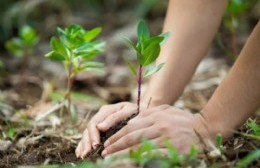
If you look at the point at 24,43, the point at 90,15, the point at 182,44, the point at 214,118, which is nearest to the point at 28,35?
the point at 24,43

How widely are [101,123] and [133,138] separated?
0.76 feet

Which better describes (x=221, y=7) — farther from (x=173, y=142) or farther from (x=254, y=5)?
(x=254, y=5)

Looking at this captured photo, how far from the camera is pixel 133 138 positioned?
1.54m

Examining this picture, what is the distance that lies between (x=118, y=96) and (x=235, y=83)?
1.38 meters

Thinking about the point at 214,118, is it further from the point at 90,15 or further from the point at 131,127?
the point at 90,15

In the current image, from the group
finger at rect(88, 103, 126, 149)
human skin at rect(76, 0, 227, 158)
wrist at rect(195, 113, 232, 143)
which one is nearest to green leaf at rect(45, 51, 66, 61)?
finger at rect(88, 103, 126, 149)

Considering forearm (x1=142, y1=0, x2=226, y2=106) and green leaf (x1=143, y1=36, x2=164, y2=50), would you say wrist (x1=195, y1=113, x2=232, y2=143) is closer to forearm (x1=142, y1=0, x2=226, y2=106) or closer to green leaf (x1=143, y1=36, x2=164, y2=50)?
green leaf (x1=143, y1=36, x2=164, y2=50)

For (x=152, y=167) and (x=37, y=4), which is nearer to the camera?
(x=152, y=167)

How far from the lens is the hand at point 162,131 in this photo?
59.3 inches

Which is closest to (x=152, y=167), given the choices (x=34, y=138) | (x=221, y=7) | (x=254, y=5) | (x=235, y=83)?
(x=235, y=83)

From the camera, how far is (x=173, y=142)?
1.50m

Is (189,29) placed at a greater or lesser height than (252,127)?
greater

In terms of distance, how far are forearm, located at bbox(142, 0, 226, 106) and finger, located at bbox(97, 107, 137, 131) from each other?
24cm

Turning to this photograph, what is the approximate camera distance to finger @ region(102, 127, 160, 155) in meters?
1.54
